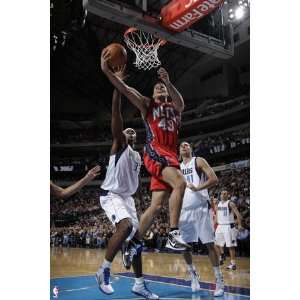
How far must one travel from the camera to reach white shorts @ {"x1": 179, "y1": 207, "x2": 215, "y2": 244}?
14.3 feet

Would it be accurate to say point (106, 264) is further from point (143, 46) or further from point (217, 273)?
point (143, 46)

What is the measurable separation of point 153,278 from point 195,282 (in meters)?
0.34

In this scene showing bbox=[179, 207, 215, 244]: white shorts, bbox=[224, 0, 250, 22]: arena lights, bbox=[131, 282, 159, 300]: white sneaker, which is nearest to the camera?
bbox=[131, 282, 159, 300]: white sneaker

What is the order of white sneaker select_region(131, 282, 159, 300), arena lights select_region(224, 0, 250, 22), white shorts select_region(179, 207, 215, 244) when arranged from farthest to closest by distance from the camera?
1. arena lights select_region(224, 0, 250, 22)
2. white shorts select_region(179, 207, 215, 244)
3. white sneaker select_region(131, 282, 159, 300)

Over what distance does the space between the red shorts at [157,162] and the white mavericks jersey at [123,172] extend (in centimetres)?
8

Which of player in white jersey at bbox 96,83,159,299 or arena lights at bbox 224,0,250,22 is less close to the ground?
arena lights at bbox 224,0,250,22

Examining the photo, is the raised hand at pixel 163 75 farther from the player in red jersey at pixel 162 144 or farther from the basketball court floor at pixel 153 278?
the basketball court floor at pixel 153 278

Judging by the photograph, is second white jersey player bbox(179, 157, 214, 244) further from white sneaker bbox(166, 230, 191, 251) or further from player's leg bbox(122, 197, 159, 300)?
player's leg bbox(122, 197, 159, 300)

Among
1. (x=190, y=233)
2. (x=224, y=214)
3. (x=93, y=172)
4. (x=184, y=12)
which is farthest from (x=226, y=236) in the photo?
(x=184, y=12)

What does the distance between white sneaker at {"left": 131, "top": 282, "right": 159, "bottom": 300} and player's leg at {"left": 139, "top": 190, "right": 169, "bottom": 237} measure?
402 millimetres

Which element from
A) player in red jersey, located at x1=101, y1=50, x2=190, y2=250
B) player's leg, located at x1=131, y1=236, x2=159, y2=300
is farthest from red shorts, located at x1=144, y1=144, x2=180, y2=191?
player's leg, located at x1=131, y1=236, x2=159, y2=300
